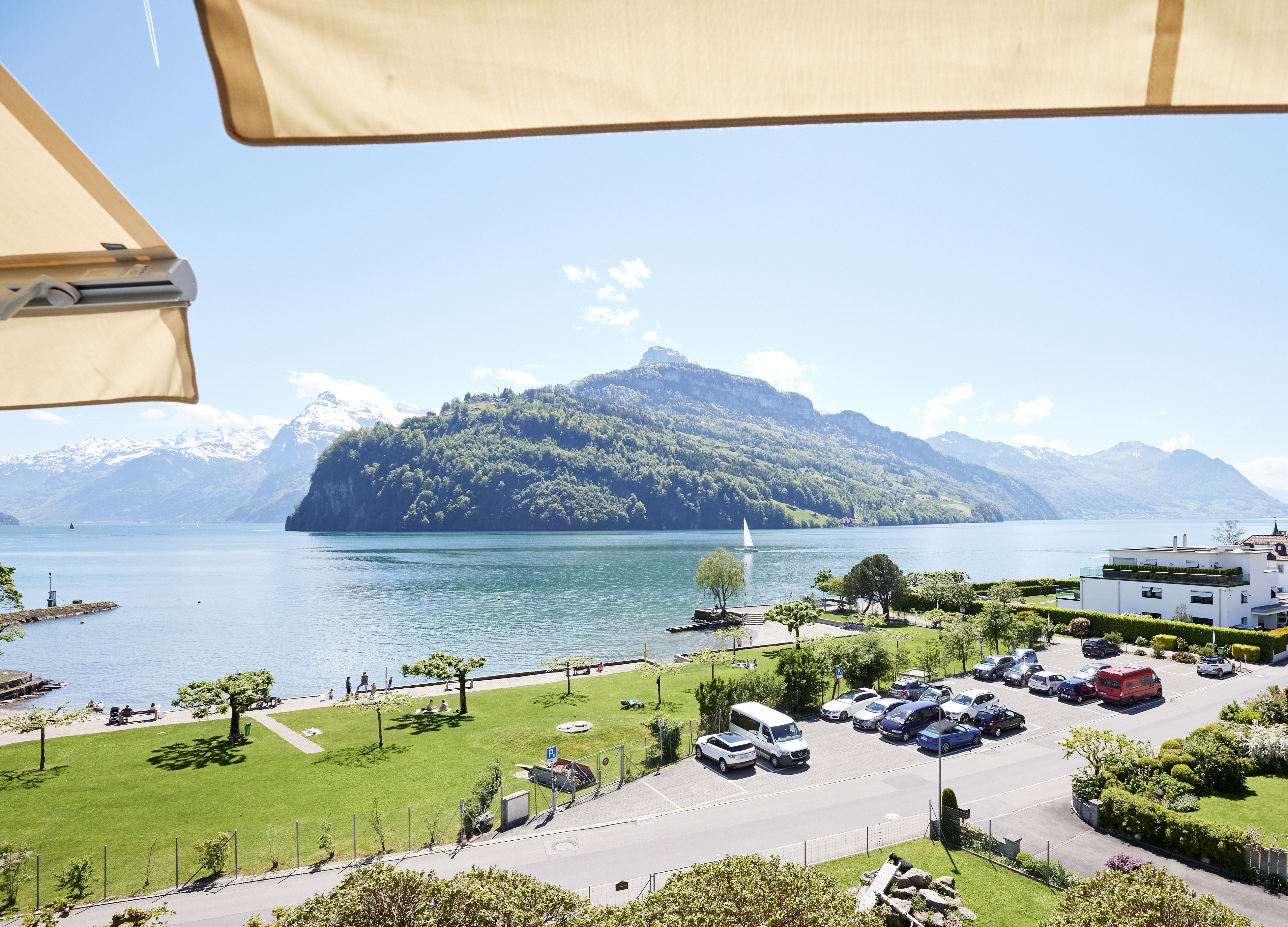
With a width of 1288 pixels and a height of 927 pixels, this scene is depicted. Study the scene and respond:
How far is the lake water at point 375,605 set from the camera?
53.2 m

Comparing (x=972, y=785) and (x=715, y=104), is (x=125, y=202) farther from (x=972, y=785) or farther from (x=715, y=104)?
(x=972, y=785)

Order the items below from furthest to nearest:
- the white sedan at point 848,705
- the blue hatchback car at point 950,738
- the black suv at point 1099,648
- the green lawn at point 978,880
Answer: the black suv at point 1099,648 < the white sedan at point 848,705 < the blue hatchback car at point 950,738 < the green lawn at point 978,880

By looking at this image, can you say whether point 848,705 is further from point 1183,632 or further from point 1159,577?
point 1159,577

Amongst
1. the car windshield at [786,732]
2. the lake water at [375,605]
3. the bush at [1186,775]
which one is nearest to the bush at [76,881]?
the car windshield at [786,732]

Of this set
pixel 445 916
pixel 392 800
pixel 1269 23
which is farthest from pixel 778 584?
pixel 1269 23

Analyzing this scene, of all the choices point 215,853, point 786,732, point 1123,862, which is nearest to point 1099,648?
point 786,732

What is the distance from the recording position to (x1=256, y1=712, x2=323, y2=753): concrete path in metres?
28.3

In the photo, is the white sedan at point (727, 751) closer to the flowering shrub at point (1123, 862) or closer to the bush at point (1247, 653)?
the flowering shrub at point (1123, 862)

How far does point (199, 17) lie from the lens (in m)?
1.74

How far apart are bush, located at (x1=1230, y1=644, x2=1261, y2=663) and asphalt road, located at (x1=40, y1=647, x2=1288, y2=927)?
13799mm

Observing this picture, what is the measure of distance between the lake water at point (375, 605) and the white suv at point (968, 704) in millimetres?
26712

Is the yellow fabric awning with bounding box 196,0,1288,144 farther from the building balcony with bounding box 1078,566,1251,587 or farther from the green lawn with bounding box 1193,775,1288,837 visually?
the building balcony with bounding box 1078,566,1251,587

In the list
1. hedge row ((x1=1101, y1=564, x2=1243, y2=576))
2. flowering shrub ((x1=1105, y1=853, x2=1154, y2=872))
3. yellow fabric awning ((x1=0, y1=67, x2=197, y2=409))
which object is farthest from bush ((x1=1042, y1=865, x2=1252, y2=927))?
hedge row ((x1=1101, y1=564, x2=1243, y2=576))

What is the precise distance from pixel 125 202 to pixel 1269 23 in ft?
11.9
